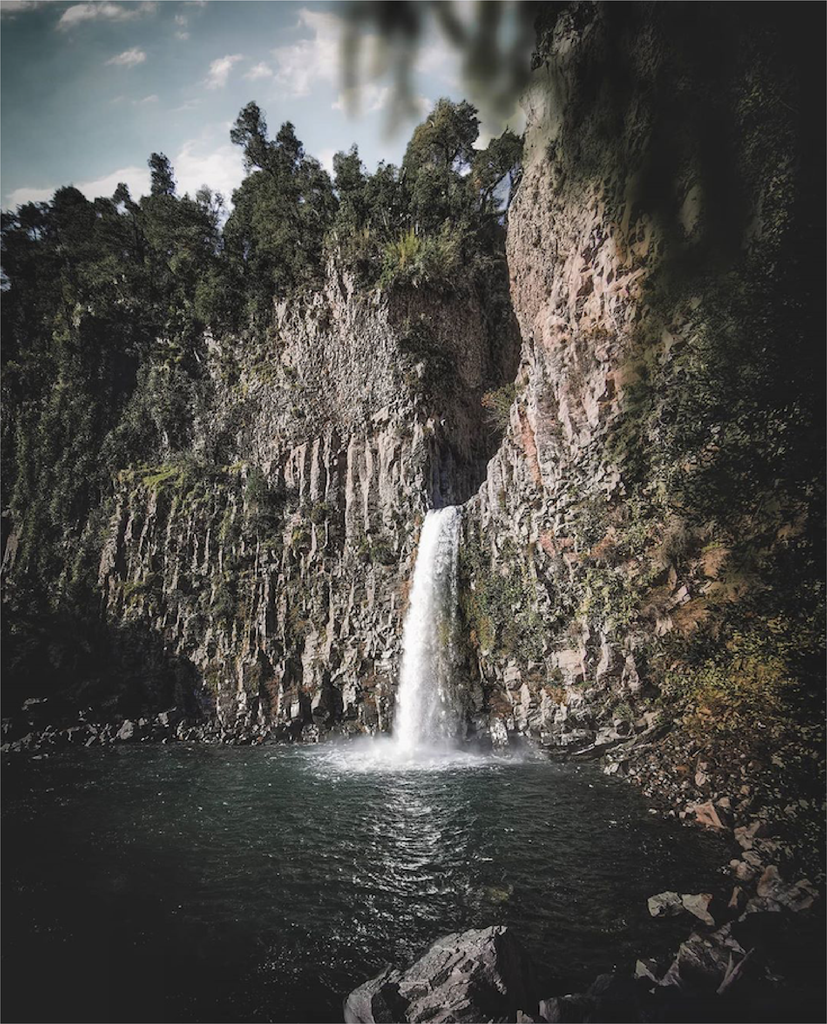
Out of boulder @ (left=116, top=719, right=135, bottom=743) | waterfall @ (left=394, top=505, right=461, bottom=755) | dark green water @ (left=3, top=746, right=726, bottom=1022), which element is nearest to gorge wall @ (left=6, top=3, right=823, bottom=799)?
waterfall @ (left=394, top=505, right=461, bottom=755)

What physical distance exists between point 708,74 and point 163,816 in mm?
16414

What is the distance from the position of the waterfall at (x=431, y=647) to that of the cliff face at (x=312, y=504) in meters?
0.84

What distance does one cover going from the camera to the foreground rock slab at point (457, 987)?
19.6 ft

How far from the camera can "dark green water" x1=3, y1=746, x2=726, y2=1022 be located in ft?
22.8

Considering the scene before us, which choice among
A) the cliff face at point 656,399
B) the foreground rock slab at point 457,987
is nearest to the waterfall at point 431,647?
the cliff face at point 656,399

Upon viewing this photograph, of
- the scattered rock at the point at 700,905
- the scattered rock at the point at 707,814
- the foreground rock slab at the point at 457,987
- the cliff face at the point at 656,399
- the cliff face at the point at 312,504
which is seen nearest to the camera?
the cliff face at the point at 656,399

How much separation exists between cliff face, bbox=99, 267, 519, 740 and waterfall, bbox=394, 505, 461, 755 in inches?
32.9

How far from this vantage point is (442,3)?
7.86 ft

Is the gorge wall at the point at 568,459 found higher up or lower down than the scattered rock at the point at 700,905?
higher up

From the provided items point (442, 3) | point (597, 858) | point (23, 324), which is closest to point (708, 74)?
point (442, 3)

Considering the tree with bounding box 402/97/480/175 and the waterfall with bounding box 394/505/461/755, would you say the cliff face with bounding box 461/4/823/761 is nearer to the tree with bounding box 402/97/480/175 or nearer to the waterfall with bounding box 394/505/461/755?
the waterfall with bounding box 394/505/461/755

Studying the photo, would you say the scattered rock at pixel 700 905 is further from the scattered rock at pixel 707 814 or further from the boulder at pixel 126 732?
the boulder at pixel 126 732

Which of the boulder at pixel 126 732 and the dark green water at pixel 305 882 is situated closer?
the dark green water at pixel 305 882

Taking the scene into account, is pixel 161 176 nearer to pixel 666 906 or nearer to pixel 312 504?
pixel 312 504
